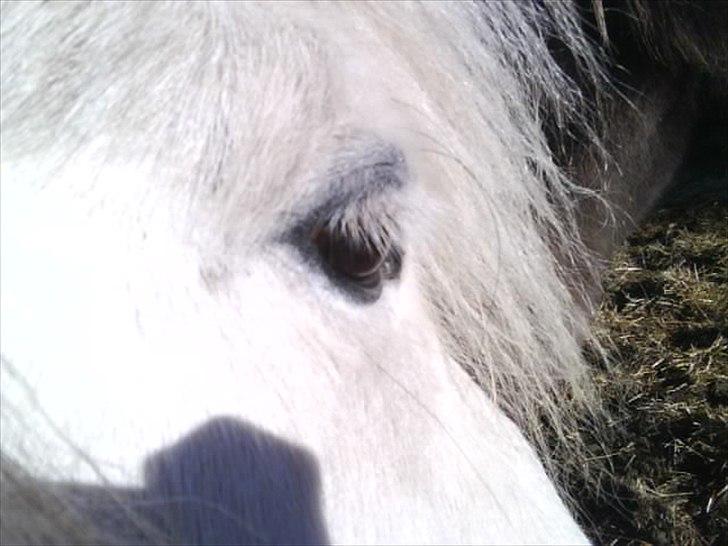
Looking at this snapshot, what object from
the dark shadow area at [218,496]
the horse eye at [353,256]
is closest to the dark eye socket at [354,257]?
the horse eye at [353,256]

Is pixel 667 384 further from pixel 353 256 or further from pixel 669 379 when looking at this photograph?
pixel 353 256

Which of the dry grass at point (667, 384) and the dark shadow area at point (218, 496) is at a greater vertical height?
the dark shadow area at point (218, 496)

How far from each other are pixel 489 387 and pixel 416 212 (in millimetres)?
352

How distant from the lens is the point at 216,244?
0.65m

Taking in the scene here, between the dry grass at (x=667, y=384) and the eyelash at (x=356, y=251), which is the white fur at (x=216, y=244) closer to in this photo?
the eyelash at (x=356, y=251)

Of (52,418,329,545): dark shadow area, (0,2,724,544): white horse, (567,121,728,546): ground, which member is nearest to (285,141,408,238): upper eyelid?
(0,2,724,544): white horse

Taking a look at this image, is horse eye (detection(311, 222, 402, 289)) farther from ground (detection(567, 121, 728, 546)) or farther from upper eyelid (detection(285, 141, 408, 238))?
ground (detection(567, 121, 728, 546))

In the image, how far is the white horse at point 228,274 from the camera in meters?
0.62

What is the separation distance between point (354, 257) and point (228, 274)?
→ 0.37 ft

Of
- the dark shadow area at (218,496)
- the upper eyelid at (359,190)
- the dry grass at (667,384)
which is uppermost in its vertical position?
the upper eyelid at (359,190)

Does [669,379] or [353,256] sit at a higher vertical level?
[353,256]

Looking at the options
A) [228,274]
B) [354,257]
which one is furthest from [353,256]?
[228,274]

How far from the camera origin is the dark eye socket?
700 millimetres

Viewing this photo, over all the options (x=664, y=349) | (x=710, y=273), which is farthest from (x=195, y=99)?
(x=710, y=273)
